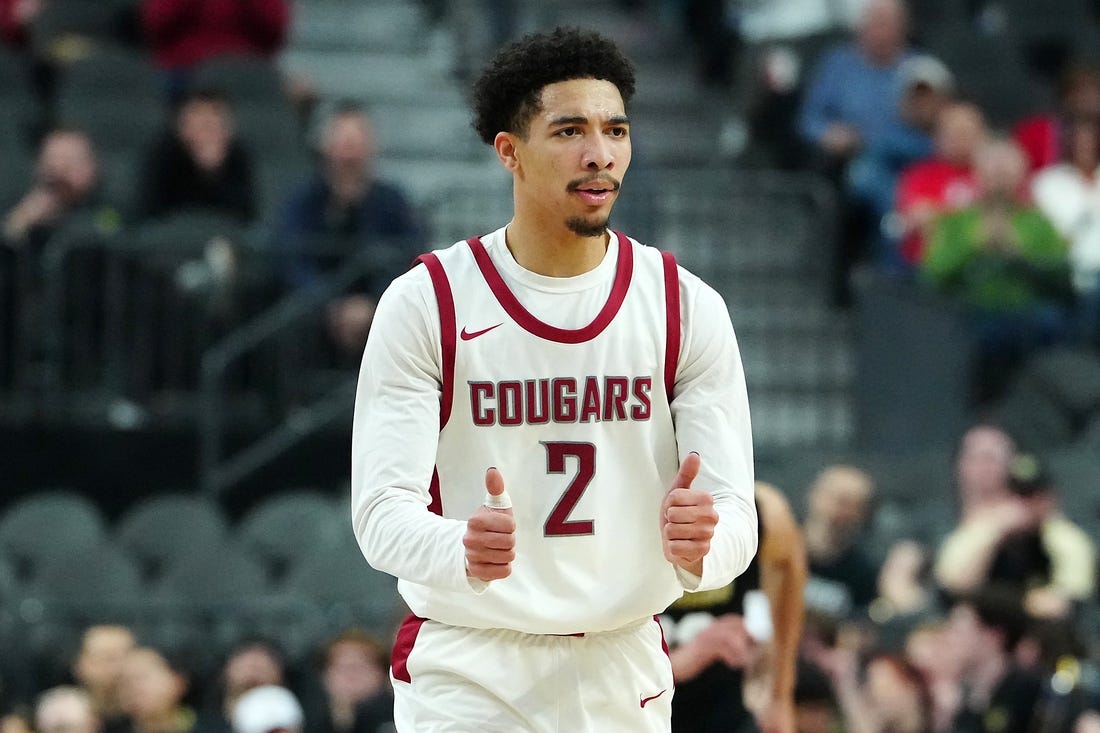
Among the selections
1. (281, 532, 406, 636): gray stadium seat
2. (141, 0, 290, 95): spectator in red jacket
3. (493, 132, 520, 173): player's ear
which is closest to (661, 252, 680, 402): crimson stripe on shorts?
(493, 132, 520, 173): player's ear

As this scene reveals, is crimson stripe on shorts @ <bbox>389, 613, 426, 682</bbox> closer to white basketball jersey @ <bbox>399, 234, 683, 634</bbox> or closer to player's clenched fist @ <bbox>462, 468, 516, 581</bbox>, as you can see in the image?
white basketball jersey @ <bbox>399, 234, 683, 634</bbox>

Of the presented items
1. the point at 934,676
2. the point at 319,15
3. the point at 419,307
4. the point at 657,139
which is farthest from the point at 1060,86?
the point at 419,307

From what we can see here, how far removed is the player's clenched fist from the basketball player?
0.99 feet

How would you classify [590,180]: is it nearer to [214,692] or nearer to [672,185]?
[214,692]

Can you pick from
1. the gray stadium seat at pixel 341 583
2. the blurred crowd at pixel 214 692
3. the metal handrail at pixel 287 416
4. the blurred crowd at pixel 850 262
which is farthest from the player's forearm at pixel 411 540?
the metal handrail at pixel 287 416

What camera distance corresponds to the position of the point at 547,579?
15.7 ft

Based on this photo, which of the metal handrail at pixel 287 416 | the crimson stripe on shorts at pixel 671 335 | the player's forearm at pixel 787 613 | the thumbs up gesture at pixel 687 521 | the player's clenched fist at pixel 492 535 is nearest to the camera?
the player's clenched fist at pixel 492 535

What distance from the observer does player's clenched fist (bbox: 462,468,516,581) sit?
4.38 meters

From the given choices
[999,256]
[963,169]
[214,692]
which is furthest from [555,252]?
[963,169]

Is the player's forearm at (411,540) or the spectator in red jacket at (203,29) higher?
the spectator in red jacket at (203,29)

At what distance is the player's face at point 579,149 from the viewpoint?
4.79 m

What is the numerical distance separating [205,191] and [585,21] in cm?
470

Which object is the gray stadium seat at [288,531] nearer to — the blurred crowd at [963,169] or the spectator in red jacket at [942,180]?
the blurred crowd at [963,169]

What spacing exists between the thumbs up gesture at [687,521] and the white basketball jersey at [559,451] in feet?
0.93
